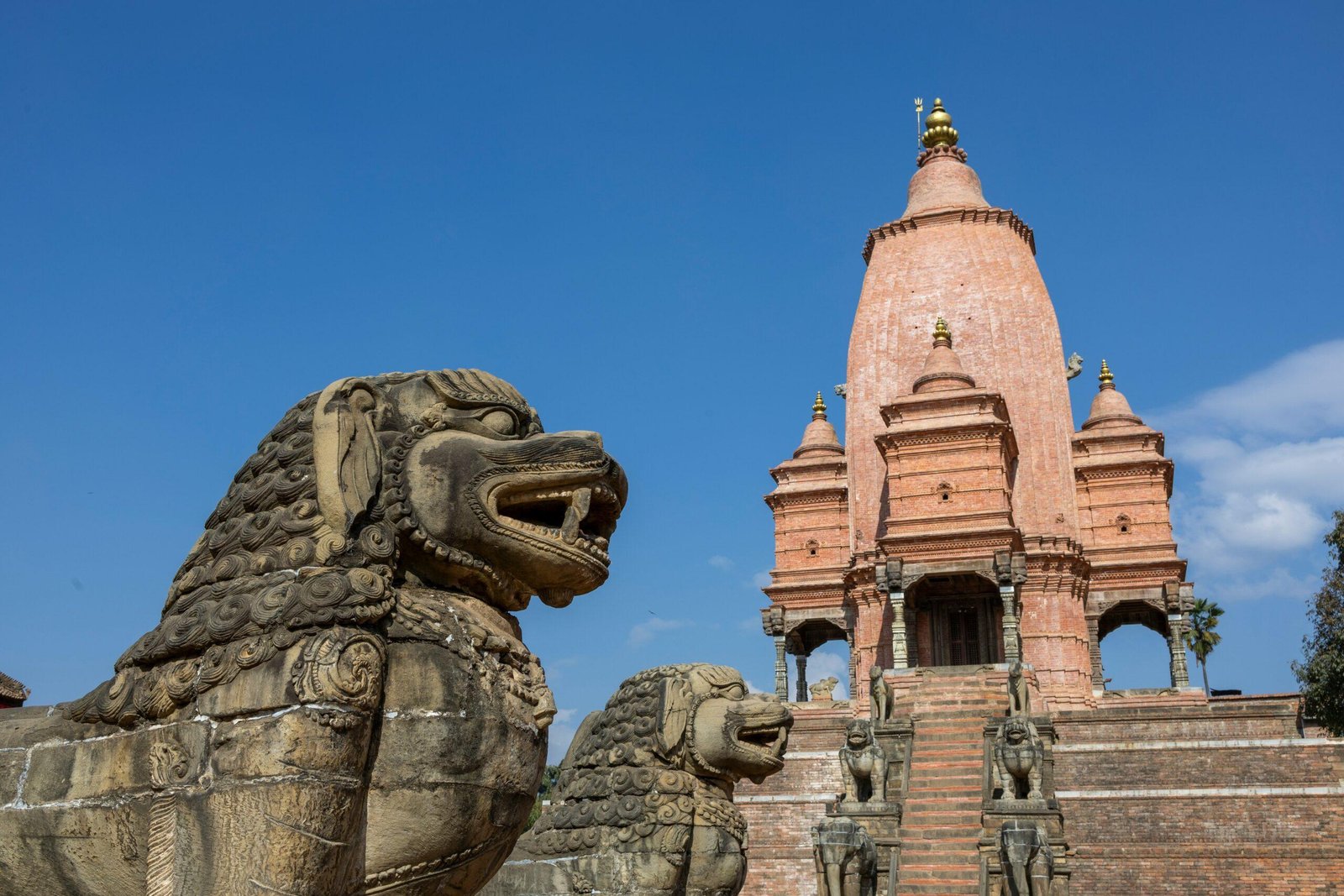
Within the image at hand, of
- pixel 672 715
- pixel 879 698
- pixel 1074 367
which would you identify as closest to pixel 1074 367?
pixel 1074 367

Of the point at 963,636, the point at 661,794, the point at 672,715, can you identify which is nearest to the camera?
the point at 661,794

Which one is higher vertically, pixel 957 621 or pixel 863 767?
pixel 957 621

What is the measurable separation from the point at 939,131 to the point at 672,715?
35.0 m

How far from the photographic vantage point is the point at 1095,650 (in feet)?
105

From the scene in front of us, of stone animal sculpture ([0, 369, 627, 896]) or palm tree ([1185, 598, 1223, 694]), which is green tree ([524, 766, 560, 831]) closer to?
stone animal sculpture ([0, 369, 627, 896])

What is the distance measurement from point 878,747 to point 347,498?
17.2 metres

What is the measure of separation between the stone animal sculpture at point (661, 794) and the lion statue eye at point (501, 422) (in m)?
2.52

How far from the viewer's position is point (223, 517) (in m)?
4.08

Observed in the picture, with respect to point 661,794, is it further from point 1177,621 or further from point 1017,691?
point 1177,621

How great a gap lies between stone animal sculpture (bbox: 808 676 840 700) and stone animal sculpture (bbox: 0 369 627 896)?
28.8 m

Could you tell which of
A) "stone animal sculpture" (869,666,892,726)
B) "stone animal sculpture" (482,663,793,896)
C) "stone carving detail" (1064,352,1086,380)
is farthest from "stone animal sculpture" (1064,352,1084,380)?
"stone animal sculpture" (482,663,793,896)

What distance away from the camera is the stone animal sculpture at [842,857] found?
1588 cm

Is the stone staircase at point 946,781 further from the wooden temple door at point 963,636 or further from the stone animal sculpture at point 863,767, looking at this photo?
the wooden temple door at point 963,636

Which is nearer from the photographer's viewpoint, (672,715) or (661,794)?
(661,794)
